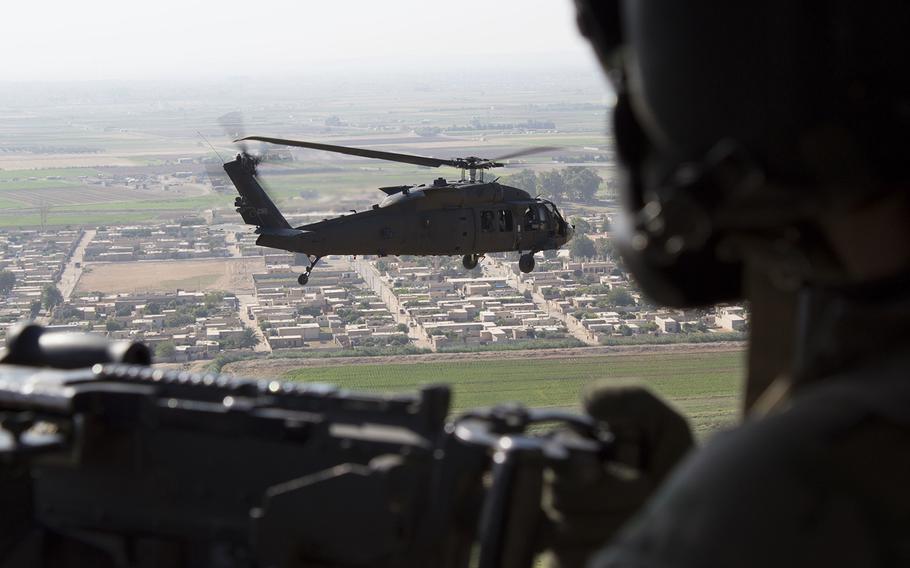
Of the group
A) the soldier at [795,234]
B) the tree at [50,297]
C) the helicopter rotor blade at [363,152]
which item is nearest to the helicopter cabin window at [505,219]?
the helicopter rotor blade at [363,152]

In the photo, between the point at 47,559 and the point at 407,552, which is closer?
the point at 407,552

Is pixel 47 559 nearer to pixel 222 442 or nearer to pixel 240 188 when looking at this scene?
pixel 222 442

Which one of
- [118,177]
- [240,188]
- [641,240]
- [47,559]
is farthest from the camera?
[118,177]

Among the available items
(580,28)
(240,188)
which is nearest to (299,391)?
(580,28)

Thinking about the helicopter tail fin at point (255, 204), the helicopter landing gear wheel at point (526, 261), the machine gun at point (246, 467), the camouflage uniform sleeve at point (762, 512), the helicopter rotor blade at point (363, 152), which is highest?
the camouflage uniform sleeve at point (762, 512)

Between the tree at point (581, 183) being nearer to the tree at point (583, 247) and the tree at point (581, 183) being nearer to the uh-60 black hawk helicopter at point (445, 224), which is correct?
the tree at point (583, 247)

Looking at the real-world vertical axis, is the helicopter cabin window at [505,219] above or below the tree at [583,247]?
above
